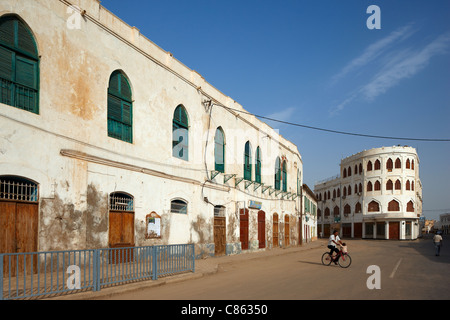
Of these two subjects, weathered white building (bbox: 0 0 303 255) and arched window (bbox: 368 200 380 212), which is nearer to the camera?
weathered white building (bbox: 0 0 303 255)

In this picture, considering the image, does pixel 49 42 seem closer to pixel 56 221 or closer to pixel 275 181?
pixel 56 221

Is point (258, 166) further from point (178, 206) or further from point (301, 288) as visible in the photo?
point (301, 288)

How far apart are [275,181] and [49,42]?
22.5 metres

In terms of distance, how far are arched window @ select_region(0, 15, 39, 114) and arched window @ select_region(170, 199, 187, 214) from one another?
781 centimetres

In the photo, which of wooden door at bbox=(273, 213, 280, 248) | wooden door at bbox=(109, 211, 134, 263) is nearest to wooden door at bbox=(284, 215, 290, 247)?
wooden door at bbox=(273, 213, 280, 248)

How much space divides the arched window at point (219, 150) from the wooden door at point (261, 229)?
6.55 metres

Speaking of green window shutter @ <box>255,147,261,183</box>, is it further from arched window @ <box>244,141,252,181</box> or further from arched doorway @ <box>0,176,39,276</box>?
arched doorway @ <box>0,176,39,276</box>

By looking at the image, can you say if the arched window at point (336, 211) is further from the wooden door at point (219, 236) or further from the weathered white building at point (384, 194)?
the wooden door at point (219, 236)

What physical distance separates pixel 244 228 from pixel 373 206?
3959 cm

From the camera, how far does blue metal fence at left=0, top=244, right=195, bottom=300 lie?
25.6ft

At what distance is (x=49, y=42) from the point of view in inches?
467

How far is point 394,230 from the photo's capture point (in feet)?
185

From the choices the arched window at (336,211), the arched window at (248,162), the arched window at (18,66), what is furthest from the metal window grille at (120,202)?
the arched window at (336,211)
